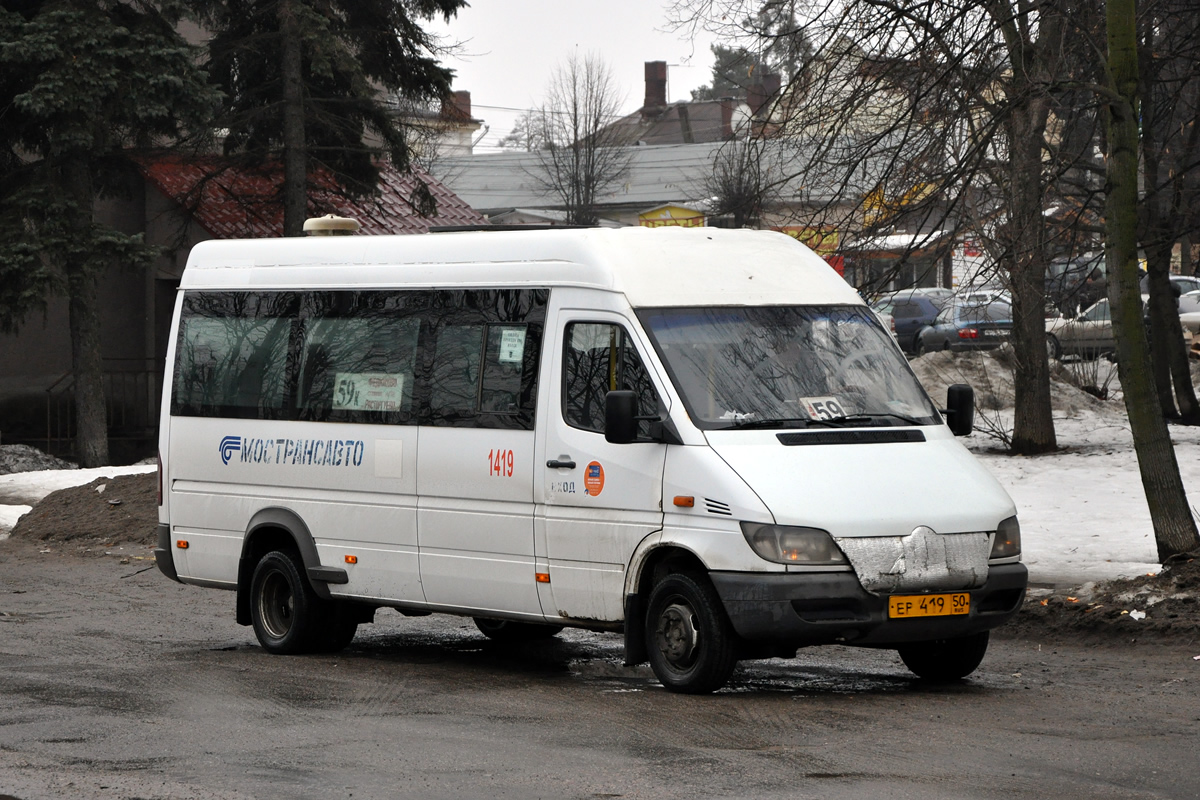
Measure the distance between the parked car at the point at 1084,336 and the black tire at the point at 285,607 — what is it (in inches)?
714

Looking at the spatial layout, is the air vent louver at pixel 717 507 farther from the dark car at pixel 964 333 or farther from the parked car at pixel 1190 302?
the parked car at pixel 1190 302

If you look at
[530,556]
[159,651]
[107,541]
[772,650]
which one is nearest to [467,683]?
[530,556]

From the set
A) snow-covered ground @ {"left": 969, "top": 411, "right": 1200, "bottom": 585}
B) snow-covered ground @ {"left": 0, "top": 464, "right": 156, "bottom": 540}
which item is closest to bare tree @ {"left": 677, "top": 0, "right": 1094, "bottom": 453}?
snow-covered ground @ {"left": 969, "top": 411, "right": 1200, "bottom": 585}

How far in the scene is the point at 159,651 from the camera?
420 inches

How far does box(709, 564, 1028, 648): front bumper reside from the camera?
7.92m

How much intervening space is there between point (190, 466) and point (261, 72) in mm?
15548

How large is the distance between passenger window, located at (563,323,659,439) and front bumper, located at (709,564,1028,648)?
1153mm

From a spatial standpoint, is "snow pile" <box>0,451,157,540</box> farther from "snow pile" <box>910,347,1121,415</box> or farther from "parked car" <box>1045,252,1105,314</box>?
"snow pile" <box>910,347,1121,415</box>

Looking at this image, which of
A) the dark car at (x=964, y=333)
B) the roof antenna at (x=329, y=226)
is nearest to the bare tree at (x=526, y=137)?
the dark car at (x=964, y=333)

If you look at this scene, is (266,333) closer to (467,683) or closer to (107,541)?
(467,683)

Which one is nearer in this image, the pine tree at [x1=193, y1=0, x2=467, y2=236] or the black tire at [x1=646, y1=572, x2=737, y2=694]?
the black tire at [x1=646, y1=572, x2=737, y2=694]

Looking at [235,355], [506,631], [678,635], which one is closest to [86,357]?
[235,355]

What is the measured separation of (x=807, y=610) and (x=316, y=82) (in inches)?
755

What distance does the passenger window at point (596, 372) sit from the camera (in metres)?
8.73
